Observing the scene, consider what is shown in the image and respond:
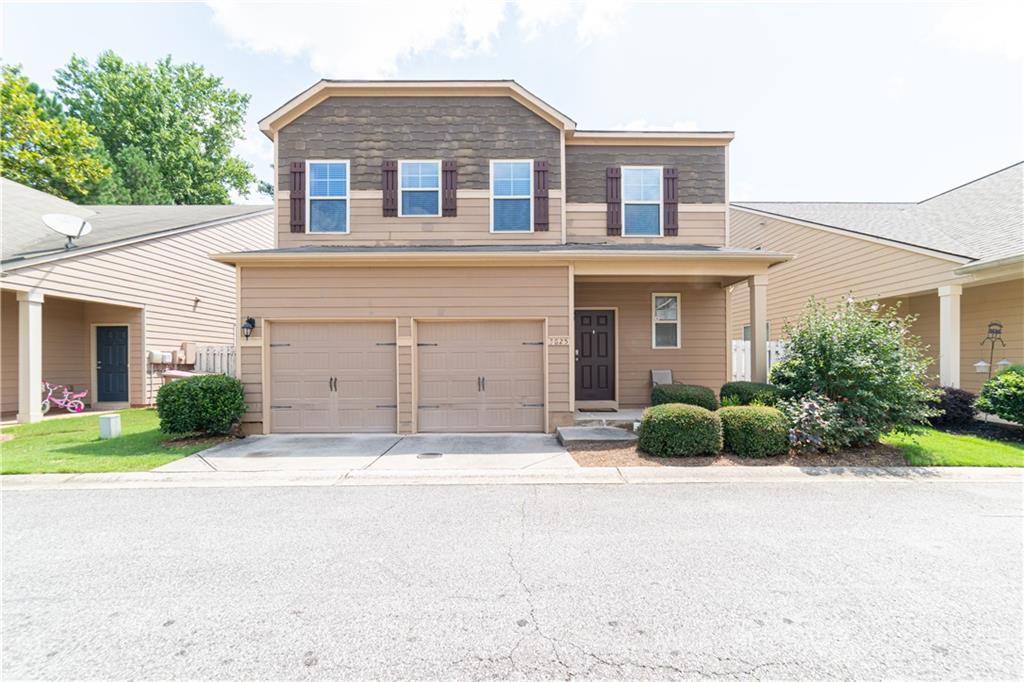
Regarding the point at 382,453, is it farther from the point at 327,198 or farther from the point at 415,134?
the point at 415,134

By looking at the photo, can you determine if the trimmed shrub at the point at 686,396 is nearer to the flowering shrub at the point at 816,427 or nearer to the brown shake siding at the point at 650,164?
the flowering shrub at the point at 816,427

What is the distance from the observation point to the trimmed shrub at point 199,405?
25.2ft

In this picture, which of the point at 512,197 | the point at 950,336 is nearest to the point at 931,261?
the point at 950,336

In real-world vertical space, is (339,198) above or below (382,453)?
above

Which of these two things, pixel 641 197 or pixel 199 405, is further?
pixel 641 197

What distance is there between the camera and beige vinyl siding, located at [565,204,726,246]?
1052 cm

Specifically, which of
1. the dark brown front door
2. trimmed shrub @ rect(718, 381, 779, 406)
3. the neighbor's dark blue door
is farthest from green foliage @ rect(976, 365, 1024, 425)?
the neighbor's dark blue door

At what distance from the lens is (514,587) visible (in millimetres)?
3229

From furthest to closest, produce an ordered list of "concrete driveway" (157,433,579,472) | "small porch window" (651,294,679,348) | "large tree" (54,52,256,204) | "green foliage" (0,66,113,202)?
1. "large tree" (54,52,256,204)
2. "green foliage" (0,66,113,202)
3. "small porch window" (651,294,679,348)
4. "concrete driveway" (157,433,579,472)

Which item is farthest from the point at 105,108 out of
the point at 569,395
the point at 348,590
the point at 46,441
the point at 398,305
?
the point at 348,590

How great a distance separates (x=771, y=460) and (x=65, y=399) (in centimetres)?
1657

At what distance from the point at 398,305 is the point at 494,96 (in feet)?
18.2

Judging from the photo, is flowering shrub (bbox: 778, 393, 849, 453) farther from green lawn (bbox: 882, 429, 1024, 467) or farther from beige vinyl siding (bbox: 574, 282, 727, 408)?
beige vinyl siding (bbox: 574, 282, 727, 408)

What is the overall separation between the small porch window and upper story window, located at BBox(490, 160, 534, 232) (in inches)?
151
